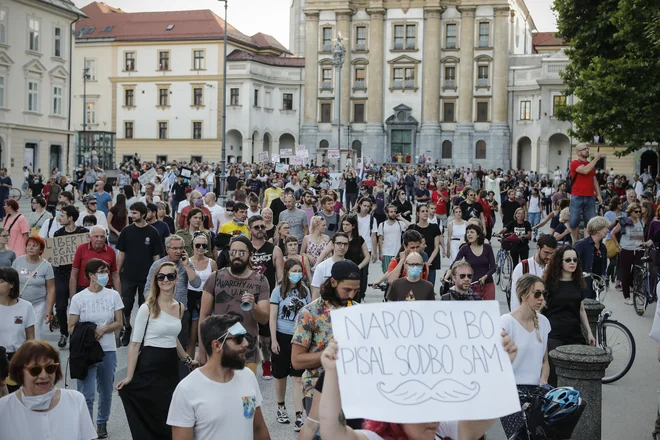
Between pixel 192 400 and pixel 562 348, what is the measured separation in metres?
4.25

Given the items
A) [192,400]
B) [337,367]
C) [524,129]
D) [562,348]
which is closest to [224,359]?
[192,400]

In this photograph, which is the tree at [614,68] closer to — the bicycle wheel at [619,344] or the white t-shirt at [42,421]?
the bicycle wheel at [619,344]

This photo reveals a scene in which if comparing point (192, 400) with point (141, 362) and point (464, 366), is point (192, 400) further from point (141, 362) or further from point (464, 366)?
point (141, 362)

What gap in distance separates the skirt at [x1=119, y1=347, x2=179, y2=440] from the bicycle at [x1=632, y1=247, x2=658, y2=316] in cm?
1054

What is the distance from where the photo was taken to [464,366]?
403cm

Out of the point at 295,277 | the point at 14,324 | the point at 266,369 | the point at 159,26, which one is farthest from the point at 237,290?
the point at 159,26

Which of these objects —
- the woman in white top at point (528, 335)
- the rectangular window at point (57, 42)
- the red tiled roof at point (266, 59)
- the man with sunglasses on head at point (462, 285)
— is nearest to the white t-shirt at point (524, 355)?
the woman in white top at point (528, 335)

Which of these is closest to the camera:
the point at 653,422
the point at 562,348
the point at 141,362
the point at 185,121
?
the point at 141,362

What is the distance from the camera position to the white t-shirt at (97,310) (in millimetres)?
8375

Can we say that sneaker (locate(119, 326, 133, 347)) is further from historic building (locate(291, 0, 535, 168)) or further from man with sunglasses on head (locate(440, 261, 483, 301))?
historic building (locate(291, 0, 535, 168))

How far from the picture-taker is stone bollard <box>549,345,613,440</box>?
26.6ft

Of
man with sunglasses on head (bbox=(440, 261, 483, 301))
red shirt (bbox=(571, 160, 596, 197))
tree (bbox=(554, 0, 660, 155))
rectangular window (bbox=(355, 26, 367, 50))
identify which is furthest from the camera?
rectangular window (bbox=(355, 26, 367, 50))

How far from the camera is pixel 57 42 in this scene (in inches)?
2132

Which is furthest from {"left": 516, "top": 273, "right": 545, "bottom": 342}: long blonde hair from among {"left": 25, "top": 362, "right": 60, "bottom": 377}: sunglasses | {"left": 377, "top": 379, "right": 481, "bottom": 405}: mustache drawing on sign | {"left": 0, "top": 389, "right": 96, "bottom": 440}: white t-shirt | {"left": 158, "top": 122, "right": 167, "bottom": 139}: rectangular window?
{"left": 158, "top": 122, "right": 167, "bottom": 139}: rectangular window
